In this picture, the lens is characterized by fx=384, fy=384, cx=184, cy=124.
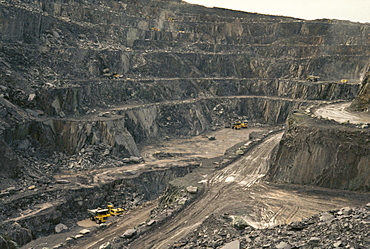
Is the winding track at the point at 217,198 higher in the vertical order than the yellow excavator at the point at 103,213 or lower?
higher

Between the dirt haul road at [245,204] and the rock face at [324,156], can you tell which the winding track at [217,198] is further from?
the rock face at [324,156]

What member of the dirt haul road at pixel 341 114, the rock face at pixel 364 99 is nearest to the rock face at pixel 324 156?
the dirt haul road at pixel 341 114

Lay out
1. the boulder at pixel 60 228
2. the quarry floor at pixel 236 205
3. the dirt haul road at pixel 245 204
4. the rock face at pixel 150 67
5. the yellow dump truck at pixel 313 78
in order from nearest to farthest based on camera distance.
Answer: the dirt haul road at pixel 245 204 < the quarry floor at pixel 236 205 < the boulder at pixel 60 228 < the rock face at pixel 150 67 < the yellow dump truck at pixel 313 78

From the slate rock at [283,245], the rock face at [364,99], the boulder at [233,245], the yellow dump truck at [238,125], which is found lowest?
the yellow dump truck at [238,125]

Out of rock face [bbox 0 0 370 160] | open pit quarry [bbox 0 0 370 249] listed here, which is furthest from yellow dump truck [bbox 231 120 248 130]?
rock face [bbox 0 0 370 160]

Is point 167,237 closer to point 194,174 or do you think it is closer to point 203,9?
point 194,174

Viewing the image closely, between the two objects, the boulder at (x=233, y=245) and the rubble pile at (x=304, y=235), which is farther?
the boulder at (x=233, y=245)
